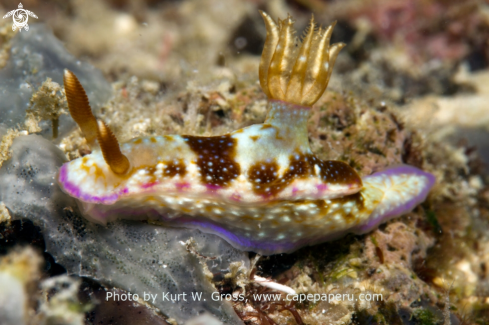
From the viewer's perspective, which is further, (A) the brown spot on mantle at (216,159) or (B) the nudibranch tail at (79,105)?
(A) the brown spot on mantle at (216,159)

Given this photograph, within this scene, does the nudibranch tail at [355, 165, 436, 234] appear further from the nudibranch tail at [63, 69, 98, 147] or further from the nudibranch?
the nudibranch tail at [63, 69, 98, 147]

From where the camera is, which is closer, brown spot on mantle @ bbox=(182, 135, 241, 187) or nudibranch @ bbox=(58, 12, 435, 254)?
nudibranch @ bbox=(58, 12, 435, 254)

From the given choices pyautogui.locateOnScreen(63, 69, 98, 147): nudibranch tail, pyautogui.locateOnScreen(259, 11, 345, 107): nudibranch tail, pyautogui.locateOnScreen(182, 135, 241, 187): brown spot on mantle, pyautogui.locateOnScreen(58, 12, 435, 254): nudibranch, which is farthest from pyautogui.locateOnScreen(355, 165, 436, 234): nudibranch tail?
pyautogui.locateOnScreen(63, 69, 98, 147): nudibranch tail

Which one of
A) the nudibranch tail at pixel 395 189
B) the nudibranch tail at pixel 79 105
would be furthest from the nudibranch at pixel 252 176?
the nudibranch tail at pixel 395 189

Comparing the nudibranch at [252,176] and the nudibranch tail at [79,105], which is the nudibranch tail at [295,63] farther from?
the nudibranch tail at [79,105]

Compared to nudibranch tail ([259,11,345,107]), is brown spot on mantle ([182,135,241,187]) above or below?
below

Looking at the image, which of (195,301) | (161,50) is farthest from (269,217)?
(161,50)

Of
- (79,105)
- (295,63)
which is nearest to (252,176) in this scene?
(295,63)
